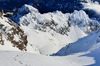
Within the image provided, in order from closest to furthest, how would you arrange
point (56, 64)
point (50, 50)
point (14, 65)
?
point (14, 65) < point (56, 64) < point (50, 50)

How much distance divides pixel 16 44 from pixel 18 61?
2129 inches

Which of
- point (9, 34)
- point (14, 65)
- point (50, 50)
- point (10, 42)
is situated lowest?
point (14, 65)

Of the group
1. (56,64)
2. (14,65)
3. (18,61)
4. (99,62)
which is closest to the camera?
(14,65)

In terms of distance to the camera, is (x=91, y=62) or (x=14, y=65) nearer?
(x=14, y=65)

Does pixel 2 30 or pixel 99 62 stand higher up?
pixel 2 30

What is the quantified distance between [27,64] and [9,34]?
180 ft

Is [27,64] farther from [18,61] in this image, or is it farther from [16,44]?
[16,44]

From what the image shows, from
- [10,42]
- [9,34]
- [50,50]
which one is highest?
[50,50]

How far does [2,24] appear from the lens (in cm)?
7469

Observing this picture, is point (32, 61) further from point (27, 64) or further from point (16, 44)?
point (16, 44)

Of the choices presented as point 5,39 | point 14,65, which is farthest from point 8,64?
point 5,39

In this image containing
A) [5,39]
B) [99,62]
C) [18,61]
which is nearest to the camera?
[18,61]

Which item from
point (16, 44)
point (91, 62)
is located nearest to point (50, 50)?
point (16, 44)

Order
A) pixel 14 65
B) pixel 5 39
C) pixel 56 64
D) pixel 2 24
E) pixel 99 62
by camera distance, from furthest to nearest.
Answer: pixel 2 24 < pixel 5 39 < pixel 99 62 < pixel 56 64 < pixel 14 65
